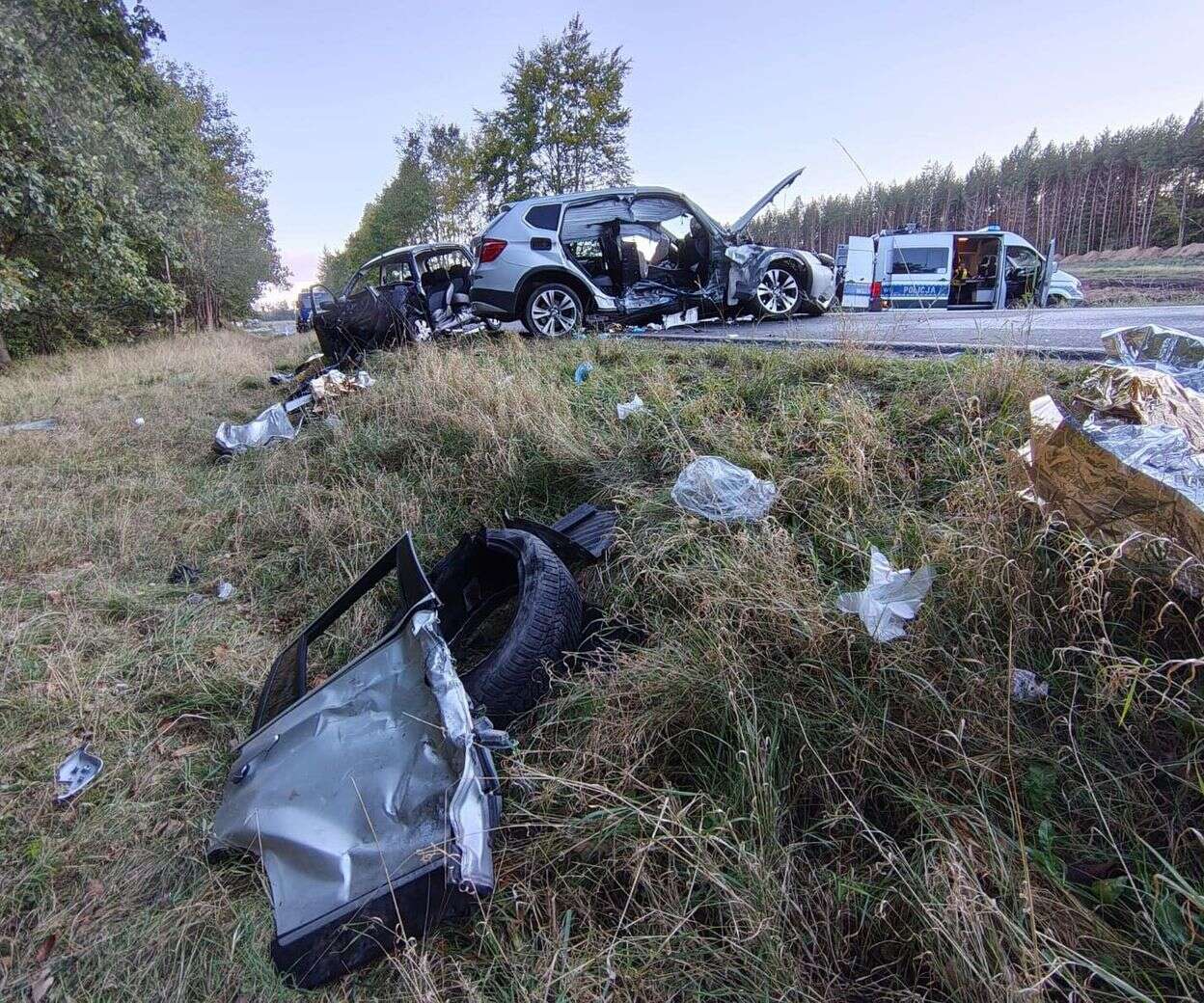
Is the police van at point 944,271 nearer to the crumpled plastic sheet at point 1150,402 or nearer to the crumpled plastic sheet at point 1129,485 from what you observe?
the crumpled plastic sheet at point 1150,402

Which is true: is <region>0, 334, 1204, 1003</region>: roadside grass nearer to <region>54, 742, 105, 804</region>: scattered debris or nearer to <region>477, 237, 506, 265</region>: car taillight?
<region>54, 742, 105, 804</region>: scattered debris

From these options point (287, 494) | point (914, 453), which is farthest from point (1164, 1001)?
point (287, 494)

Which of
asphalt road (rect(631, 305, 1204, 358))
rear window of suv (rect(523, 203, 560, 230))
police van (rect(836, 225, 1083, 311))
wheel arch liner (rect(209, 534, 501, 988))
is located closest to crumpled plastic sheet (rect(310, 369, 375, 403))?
rear window of suv (rect(523, 203, 560, 230))

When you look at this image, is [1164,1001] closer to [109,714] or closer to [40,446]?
[109,714]

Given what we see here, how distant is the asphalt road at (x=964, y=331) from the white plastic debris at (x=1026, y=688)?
2.28m

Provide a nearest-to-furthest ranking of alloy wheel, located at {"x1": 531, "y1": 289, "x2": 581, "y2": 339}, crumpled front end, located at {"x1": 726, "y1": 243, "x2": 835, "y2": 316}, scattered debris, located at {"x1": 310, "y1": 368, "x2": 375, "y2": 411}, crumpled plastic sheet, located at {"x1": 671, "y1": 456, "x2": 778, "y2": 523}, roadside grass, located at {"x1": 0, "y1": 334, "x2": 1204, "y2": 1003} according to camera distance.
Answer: roadside grass, located at {"x1": 0, "y1": 334, "x2": 1204, "y2": 1003}, crumpled plastic sheet, located at {"x1": 671, "y1": 456, "x2": 778, "y2": 523}, scattered debris, located at {"x1": 310, "y1": 368, "x2": 375, "y2": 411}, crumpled front end, located at {"x1": 726, "y1": 243, "x2": 835, "y2": 316}, alloy wheel, located at {"x1": 531, "y1": 289, "x2": 581, "y2": 339}

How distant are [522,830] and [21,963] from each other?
1.21 metres

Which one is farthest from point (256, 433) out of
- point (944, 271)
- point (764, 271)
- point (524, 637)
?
point (944, 271)

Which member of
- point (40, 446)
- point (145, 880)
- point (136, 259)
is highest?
point (136, 259)

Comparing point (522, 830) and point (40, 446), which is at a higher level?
point (40, 446)

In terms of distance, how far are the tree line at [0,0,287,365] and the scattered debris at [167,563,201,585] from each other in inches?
327

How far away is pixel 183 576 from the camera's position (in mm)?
Result: 3379

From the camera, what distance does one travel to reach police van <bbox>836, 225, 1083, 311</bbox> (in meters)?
13.5

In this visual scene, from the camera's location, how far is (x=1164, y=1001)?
102 cm
